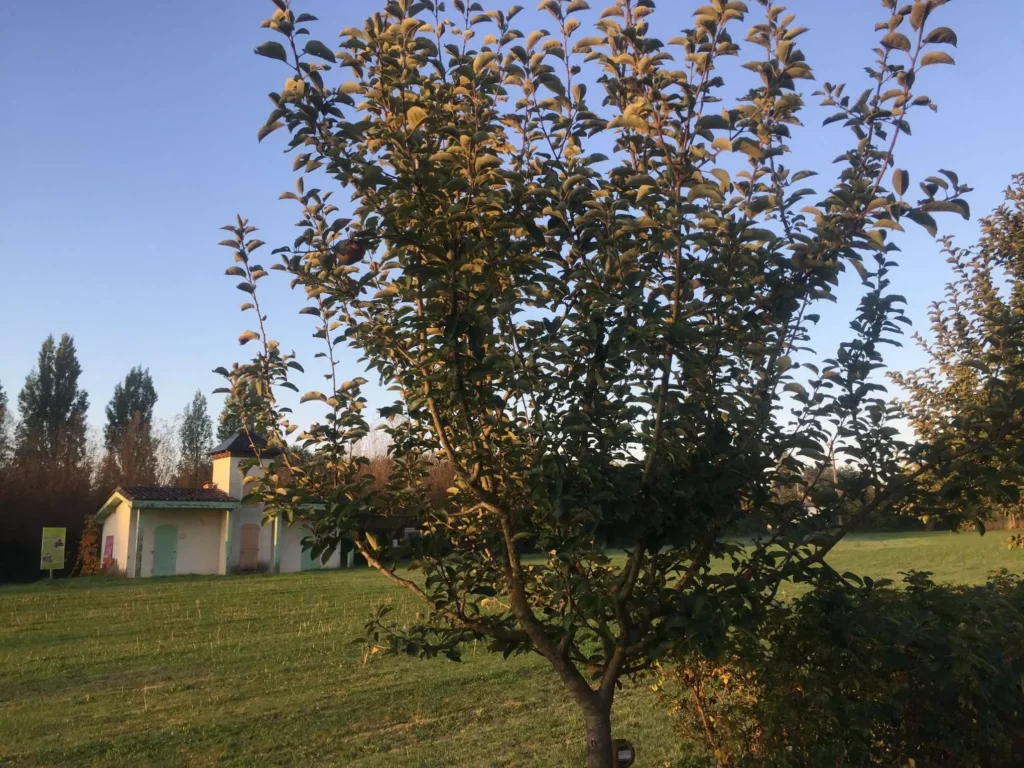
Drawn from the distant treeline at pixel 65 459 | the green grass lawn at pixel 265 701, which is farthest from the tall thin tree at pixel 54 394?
the green grass lawn at pixel 265 701

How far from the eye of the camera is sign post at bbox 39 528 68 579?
2688 centimetres

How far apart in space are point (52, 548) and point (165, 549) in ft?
13.0

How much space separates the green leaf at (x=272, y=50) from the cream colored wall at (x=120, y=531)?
91.5 feet

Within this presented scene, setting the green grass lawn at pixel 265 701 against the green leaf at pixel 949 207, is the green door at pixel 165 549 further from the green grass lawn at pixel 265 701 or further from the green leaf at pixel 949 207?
the green leaf at pixel 949 207

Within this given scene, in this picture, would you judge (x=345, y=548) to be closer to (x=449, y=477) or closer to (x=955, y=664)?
(x=449, y=477)

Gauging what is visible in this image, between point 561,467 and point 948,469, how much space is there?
1.49 meters

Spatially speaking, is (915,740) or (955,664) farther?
(915,740)

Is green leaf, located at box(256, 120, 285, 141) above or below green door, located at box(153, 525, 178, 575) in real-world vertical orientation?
above

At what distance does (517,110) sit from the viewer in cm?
319

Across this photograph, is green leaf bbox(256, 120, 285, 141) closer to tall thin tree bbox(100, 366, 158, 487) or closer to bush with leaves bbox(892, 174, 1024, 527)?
bush with leaves bbox(892, 174, 1024, 527)

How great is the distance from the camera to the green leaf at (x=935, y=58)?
2.50 m

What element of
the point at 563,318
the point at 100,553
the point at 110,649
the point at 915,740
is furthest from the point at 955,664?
the point at 100,553

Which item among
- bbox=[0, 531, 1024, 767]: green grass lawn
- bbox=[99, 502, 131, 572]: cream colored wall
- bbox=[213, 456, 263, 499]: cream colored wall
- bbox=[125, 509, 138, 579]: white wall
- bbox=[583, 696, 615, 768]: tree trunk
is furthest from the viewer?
bbox=[213, 456, 263, 499]: cream colored wall

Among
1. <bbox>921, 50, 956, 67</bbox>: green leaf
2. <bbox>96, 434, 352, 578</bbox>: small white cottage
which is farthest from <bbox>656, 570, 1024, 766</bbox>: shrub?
<bbox>96, 434, 352, 578</bbox>: small white cottage
